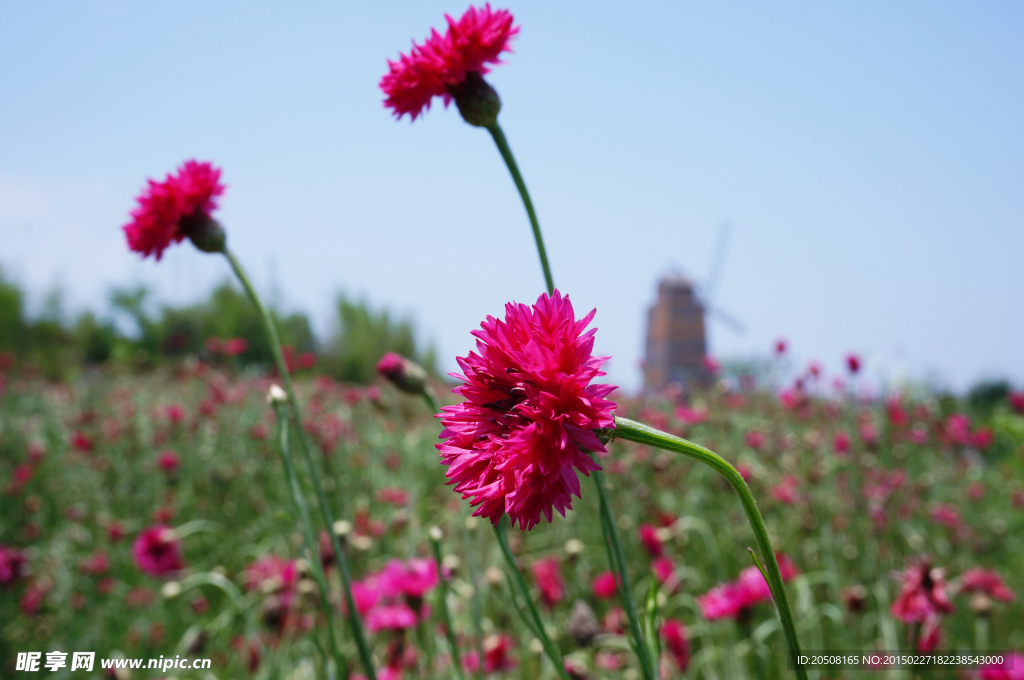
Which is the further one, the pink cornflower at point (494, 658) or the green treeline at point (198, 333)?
the green treeline at point (198, 333)

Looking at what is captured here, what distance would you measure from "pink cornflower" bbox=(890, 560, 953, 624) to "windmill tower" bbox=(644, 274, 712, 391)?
1497cm

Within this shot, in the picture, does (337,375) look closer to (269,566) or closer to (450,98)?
(269,566)

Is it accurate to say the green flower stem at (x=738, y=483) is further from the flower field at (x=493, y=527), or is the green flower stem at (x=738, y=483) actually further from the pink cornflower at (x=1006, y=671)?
the pink cornflower at (x=1006, y=671)

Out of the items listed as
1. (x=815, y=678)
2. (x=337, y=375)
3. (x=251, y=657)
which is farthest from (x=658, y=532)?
(x=337, y=375)

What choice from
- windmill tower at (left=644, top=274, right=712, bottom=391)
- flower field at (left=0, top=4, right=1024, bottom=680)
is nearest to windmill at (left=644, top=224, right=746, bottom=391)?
windmill tower at (left=644, top=274, right=712, bottom=391)

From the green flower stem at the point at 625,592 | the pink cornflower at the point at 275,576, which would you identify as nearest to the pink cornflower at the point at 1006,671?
the green flower stem at the point at 625,592

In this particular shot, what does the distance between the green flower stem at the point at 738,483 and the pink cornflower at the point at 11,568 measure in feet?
9.45

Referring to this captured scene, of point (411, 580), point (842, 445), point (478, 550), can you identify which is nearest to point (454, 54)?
point (411, 580)

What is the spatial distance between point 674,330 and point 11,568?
17.3 meters

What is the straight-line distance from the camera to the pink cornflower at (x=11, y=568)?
2.36 meters

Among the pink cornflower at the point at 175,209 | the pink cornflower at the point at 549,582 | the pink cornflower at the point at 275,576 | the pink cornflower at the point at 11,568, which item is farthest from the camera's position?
the pink cornflower at the point at 11,568

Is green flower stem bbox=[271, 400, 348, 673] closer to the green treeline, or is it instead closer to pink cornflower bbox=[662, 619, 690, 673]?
pink cornflower bbox=[662, 619, 690, 673]

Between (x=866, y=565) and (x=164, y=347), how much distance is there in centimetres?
1466

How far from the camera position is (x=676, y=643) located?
178 centimetres
